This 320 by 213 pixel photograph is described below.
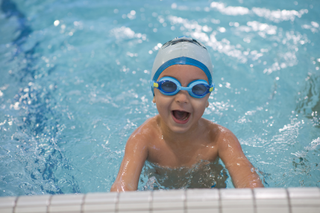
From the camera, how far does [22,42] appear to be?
6.18m

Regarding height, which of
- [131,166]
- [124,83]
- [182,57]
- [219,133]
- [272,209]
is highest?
[124,83]

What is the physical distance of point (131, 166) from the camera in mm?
2396

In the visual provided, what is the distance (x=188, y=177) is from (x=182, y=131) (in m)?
0.60

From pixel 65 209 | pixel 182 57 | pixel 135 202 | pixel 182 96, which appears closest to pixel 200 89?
pixel 182 96

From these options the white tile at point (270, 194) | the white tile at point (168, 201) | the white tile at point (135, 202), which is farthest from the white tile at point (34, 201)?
the white tile at point (270, 194)

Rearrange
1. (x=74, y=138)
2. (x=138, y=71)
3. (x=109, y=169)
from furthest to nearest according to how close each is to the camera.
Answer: (x=138, y=71) < (x=74, y=138) < (x=109, y=169)

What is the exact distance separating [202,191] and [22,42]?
5847mm

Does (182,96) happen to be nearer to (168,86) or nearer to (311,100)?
(168,86)

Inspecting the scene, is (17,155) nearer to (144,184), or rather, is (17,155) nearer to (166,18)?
(144,184)

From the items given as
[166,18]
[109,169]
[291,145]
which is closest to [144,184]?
[109,169]

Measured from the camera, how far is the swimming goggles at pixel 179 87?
231 centimetres

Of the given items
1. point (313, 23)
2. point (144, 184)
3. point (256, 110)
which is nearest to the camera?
point (144, 184)

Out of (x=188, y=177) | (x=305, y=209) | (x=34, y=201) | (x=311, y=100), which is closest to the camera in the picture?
(x=305, y=209)

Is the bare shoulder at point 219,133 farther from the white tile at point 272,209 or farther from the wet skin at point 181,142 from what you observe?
the white tile at point 272,209
